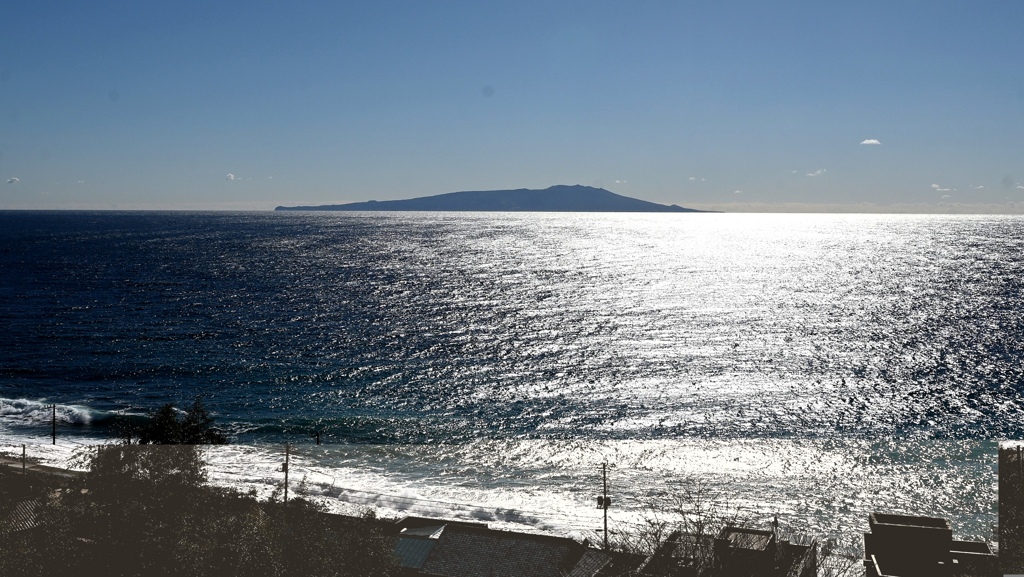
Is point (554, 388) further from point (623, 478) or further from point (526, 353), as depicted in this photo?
point (623, 478)

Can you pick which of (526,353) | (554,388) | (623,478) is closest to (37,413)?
(554,388)

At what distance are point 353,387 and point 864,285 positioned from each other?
11792cm

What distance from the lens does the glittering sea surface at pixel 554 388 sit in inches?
1969

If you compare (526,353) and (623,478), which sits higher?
(526,353)

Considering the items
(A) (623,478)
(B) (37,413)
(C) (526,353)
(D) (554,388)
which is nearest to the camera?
(A) (623,478)

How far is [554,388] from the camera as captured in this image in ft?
241

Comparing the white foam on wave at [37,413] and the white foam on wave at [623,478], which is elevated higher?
the white foam on wave at [37,413]

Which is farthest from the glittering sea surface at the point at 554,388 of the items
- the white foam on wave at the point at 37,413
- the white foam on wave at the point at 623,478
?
the white foam on wave at the point at 37,413

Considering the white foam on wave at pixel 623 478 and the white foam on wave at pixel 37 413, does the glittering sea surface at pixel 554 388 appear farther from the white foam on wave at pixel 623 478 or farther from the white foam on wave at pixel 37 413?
the white foam on wave at pixel 37 413

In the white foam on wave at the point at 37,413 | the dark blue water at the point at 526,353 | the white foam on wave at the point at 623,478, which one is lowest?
the white foam on wave at the point at 623,478

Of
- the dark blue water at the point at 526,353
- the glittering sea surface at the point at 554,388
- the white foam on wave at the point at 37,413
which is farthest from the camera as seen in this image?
the dark blue water at the point at 526,353

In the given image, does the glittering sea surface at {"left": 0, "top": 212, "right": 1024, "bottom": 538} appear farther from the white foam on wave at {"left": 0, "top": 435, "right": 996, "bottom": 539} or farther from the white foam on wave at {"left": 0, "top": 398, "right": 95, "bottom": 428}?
the white foam on wave at {"left": 0, "top": 398, "right": 95, "bottom": 428}

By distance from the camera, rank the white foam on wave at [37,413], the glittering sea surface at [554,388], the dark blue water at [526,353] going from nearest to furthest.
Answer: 1. the glittering sea surface at [554,388]
2. the white foam on wave at [37,413]
3. the dark blue water at [526,353]

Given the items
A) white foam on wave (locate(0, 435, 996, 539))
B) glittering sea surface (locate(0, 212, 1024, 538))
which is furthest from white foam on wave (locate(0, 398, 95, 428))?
white foam on wave (locate(0, 435, 996, 539))
